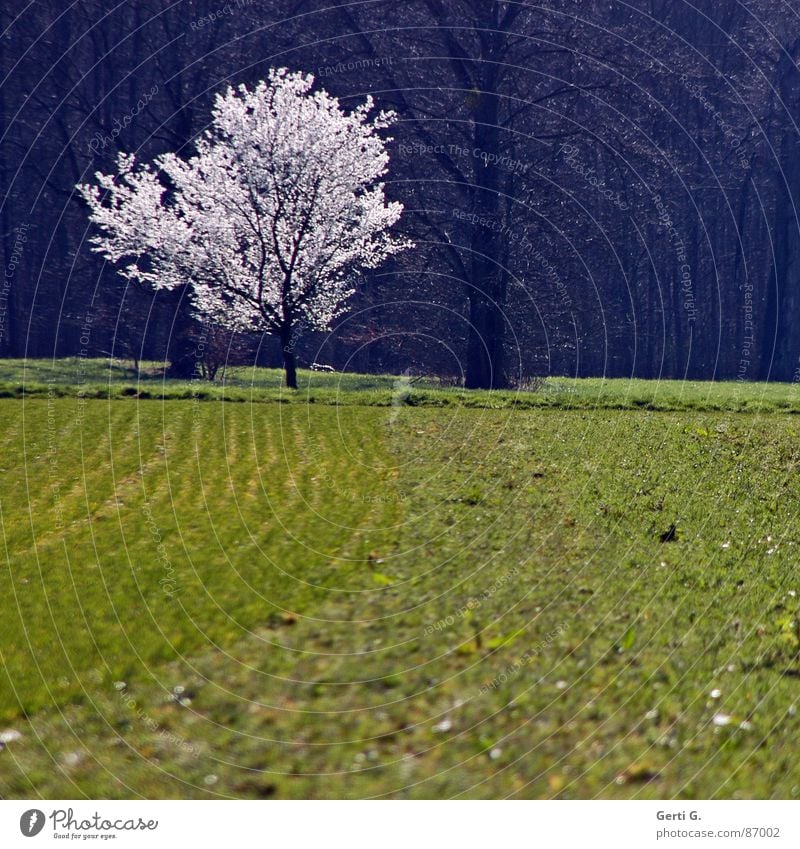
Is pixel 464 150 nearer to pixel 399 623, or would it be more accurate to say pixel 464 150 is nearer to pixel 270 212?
pixel 270 212

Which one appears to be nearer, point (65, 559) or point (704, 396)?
point (65, 559)

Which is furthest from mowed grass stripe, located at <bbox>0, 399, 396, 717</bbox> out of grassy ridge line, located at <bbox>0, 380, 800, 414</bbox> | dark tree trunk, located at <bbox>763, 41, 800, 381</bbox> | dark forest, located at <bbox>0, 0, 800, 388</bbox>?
dark tree trunk, located at <bbox>763, 41, 800, 381</bbox>

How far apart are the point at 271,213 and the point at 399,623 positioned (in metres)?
18.6

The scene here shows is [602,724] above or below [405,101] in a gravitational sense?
below

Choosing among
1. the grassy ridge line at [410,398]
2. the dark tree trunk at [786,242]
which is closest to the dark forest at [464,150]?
the dark tree trunk at [786,242]

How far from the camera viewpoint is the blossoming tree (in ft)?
79.7

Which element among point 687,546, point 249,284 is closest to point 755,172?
point 249,284

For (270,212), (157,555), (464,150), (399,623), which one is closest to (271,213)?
(270,212)

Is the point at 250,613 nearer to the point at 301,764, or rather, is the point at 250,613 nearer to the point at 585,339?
the point at 301,764

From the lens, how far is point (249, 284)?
84.9 feet

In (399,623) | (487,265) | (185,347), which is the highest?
(487,265)

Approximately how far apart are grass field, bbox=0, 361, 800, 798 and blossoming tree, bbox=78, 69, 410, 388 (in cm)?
1110

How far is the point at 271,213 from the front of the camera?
2439cm

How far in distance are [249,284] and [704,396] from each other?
12221mm
